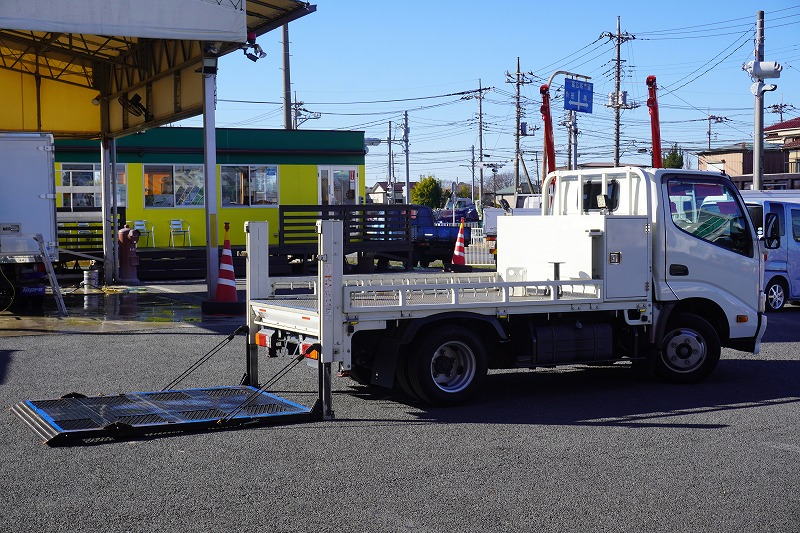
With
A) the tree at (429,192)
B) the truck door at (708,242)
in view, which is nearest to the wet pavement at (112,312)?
the truck door at (708,242)

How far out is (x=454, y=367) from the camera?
29.8 ft

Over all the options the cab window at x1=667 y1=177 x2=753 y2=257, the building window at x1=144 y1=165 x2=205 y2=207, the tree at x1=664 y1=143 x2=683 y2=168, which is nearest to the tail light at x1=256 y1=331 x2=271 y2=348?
the cab window at x1=667 y1=177 x2=753 y2=257

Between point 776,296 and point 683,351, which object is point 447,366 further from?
point 776,296

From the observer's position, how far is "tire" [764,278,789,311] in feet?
58.6

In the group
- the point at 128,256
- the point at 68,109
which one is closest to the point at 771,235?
the point at 128,256

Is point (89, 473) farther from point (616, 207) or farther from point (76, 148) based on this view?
point (76, 148)

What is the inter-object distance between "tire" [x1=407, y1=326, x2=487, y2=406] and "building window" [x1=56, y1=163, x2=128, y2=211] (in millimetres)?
20682

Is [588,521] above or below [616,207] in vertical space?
below

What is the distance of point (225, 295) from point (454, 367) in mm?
8542

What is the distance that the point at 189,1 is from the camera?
1585 cm

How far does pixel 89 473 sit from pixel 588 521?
338cm

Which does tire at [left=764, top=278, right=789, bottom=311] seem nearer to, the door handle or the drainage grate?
the door handle

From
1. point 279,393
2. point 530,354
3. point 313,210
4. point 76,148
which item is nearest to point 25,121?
point 76,148

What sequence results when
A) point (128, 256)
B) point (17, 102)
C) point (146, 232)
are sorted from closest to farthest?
point (17, 102)
point (128, 256)
point (146, 232)
